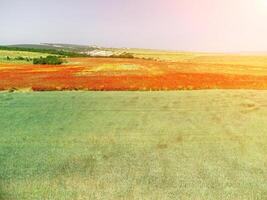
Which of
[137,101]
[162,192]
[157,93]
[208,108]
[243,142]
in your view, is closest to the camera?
[162,192]

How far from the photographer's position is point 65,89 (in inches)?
780

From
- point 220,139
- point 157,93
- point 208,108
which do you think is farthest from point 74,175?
point 157,93

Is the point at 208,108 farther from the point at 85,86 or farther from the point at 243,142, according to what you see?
the point at 85,86

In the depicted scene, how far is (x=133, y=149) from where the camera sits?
31.9ft

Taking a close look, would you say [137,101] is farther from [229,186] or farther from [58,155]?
[229,186]

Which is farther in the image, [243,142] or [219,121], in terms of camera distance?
[219,121]

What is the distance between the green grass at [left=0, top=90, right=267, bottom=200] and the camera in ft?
24.5

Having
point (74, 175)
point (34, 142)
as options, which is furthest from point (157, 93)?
point (74, 175)

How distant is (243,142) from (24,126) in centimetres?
649

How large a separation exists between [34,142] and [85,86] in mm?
10020

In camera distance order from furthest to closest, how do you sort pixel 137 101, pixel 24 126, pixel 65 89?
1. pixel 65 89
2. pixel 137 101
3. pixel 24 126

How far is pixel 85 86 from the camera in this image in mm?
20188

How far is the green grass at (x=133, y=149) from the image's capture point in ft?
24.5

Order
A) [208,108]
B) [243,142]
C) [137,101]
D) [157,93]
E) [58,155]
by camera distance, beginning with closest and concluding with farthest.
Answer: [58,155]
[243,142]
[208,108]
[137,101]
[157,93]
